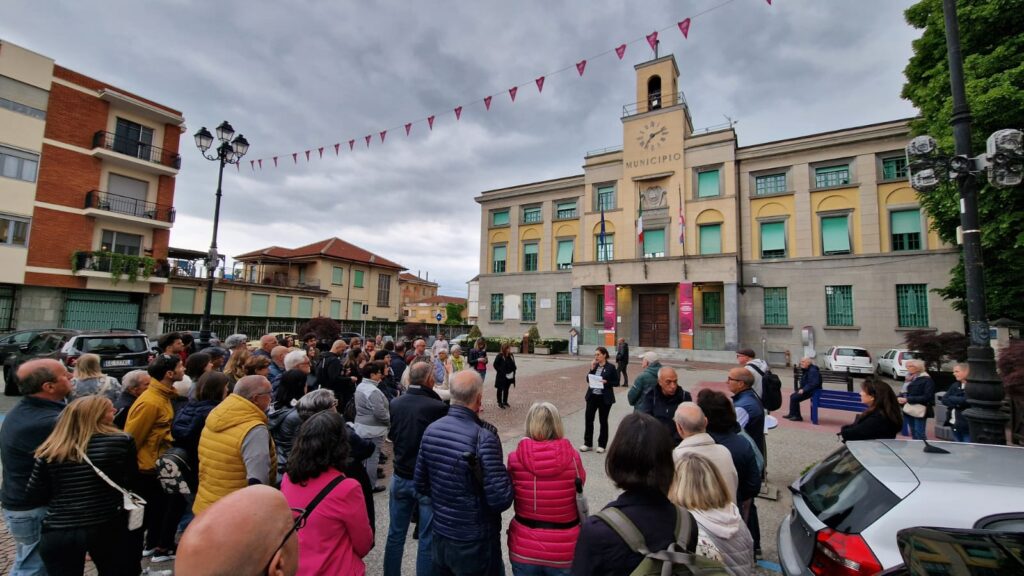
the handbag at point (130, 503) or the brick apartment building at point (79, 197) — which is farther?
the brick apartment building at point (79, 197)

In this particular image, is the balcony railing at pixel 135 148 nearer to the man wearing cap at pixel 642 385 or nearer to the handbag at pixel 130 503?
the handbag at pixel 130 503

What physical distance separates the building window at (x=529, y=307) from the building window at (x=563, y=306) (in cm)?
175

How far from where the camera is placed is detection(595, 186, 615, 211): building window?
95.0 feet

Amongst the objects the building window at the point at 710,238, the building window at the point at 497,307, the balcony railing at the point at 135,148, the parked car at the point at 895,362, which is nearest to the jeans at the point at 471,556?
the parked car at the point at 895,362

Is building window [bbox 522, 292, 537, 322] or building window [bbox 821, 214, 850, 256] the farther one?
building window [bbox 522, 292, 537, 322]

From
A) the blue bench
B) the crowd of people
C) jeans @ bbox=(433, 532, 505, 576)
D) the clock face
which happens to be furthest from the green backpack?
the clock face

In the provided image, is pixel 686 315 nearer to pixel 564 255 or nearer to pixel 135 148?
pixel 564 255

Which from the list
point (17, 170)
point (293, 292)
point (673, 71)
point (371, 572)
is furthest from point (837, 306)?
point (17, 170)

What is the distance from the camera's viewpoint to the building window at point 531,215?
1283 inches

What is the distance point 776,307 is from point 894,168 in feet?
29.7

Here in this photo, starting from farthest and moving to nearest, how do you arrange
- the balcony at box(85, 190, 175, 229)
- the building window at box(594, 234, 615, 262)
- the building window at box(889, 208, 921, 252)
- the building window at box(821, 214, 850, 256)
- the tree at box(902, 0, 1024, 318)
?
the building window at box(594, 234, 615, 262)
the building window at box(821, 214, 850, 256)
the balcony at box(85, 190, 175, 229)
the building window at box(889, 208, 921, 252)
the tree at box(902, 0, 1024, 318)

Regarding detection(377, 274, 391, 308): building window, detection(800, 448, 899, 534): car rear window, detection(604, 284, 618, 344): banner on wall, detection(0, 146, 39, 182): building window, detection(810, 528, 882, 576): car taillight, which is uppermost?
detection(0, 146, 39, 182): building window

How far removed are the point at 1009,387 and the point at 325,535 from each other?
951 cm

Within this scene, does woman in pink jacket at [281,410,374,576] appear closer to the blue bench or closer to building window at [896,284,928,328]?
A: the blue bench
